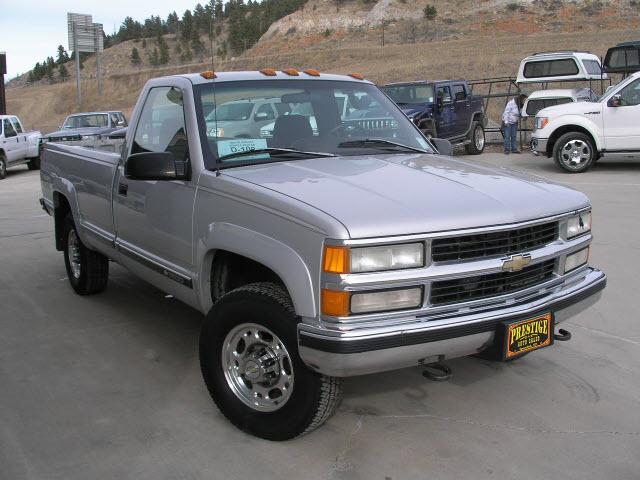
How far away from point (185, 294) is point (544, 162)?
45.3 feet

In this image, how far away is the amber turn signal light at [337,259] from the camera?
9.53 feet

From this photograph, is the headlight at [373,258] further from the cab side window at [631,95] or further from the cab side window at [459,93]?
A: the cab side window at [459,93]

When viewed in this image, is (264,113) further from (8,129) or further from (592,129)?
(8,129)

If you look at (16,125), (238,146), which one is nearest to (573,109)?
(238,146)

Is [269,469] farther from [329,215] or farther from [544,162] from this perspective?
[544,162]

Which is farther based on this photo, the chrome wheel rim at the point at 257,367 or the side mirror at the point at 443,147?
the side mirror at the point at 443,147

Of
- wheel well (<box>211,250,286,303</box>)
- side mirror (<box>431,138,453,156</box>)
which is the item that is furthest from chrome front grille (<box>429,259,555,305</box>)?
side mirror (<box>431,138,453,156</box>)

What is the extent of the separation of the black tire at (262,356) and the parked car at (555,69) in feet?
56.8

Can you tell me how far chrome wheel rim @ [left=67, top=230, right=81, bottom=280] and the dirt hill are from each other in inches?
1405

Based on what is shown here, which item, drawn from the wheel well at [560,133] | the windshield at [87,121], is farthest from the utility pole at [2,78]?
the wheel well at [560,133]

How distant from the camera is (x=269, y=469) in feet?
10.5

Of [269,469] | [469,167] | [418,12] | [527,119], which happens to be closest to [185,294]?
[269,469]

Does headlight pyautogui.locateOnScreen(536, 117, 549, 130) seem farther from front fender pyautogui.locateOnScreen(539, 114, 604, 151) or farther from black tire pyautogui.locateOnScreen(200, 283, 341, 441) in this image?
black tire pyautogui.locateOnScreen(200, 283, 341, 441)

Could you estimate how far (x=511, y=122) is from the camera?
57.9 ft
